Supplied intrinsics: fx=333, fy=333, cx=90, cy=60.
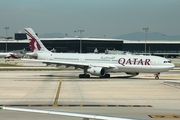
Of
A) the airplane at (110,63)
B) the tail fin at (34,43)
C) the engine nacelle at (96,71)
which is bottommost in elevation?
the engine nacelle at (96,71)

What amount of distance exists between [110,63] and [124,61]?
231 centimetres

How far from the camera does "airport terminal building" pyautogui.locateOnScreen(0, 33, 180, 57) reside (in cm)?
18138

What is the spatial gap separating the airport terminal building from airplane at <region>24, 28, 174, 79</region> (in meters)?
123

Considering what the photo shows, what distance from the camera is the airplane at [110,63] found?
43594mm

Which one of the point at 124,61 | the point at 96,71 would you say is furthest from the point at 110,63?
the point at 96,71

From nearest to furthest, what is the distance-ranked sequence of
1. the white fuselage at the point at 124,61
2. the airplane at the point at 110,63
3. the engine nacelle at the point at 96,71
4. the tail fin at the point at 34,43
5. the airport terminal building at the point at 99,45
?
the white fuselage at the point at 124,61 < the airplane at the point at 110,63 < the engine nacelle at the point at 96,71 < the tail fin at the point at 34,43 < the airport terminal building at the point at 99,45

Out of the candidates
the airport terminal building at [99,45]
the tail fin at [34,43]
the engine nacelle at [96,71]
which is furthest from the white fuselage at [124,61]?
the airport terminal building at [99,45]

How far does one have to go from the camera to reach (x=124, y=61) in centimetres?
4522

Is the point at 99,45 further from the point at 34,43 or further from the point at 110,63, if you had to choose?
the point at 110,63

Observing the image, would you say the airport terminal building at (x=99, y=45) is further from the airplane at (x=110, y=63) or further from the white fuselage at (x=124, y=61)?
the white fuselage at (x=124, y=61)

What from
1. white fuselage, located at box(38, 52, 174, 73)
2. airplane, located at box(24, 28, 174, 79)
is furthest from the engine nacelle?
white fuselage, located at box(38, 52, 174, 73)

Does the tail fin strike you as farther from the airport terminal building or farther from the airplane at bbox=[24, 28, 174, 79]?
the airport terminal building

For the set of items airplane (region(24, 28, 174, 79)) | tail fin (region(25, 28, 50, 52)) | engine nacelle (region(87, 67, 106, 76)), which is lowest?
engine nacelle (region(87, 67, 106, 76))

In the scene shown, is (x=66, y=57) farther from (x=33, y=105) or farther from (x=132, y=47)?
(x=132, y=47)
